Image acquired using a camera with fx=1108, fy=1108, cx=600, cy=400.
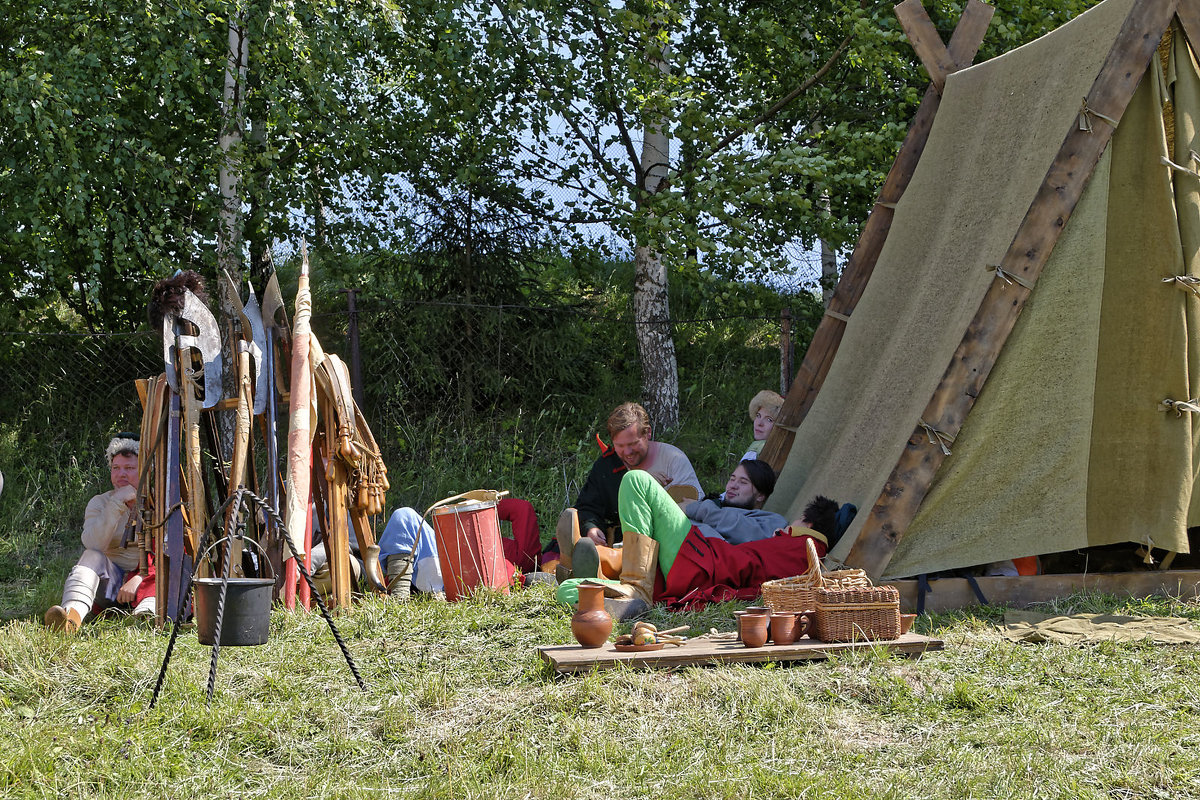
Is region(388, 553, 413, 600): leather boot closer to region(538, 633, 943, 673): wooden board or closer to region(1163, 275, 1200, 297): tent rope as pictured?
region(538, 633, 943, 673): wooden board

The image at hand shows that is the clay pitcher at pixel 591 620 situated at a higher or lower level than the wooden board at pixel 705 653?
higher

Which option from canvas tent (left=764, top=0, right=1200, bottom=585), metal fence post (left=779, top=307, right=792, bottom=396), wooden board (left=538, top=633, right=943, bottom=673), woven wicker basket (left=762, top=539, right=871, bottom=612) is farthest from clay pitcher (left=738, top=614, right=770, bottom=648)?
metal fence post (left=779, top=307, right=792, bottom=396)

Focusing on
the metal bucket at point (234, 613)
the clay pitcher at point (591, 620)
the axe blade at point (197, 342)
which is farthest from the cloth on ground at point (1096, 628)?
the axe blade at point (197, 342)

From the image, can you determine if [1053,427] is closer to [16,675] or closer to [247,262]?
[16,675]

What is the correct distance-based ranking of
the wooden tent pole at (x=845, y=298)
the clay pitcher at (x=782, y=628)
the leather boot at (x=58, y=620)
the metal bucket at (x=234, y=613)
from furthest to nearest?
the wooden tent pole at (x=845, y=298), the leather boot at (x=58, y=620), the clay pitcher at (x=782, y=628), the metal bucket at (x=234, y=613)

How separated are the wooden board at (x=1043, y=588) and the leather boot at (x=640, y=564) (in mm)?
950

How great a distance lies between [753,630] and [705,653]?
191 millimetres

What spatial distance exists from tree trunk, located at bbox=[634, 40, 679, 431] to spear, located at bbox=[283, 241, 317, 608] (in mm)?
3622

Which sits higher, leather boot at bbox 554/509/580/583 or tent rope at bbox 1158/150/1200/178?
tent rope at bbox 1158/150/1200/178

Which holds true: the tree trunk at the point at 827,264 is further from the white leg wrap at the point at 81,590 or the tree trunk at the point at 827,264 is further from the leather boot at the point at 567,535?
the white leg wrap at the point at 81,590

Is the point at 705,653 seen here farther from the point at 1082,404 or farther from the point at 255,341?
the point at 255,341

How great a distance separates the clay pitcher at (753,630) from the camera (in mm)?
3627

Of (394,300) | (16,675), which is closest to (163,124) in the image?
(394,300)

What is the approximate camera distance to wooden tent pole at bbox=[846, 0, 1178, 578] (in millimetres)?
4320
